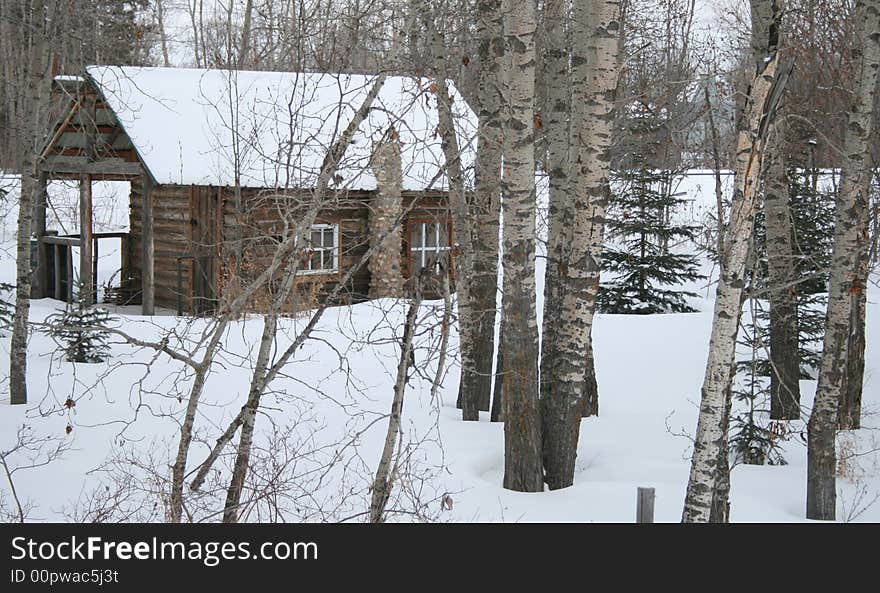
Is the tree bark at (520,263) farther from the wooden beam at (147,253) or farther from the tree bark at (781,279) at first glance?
the wooden beam at (147,253)

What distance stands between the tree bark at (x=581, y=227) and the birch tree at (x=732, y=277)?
1.76 metres

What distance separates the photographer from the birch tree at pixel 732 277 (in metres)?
5.70

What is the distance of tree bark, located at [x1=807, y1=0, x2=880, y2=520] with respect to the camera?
7410mm

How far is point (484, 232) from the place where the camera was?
10.0 metres

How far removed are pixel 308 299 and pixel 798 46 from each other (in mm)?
9476

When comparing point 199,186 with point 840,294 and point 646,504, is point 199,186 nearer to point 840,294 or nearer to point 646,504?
point 840,294

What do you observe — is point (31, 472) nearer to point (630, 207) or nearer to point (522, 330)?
point (522, 330)

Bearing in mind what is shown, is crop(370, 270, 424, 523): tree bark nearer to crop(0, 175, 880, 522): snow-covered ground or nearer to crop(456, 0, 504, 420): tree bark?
crop(0, 175, 880, 522): snow-covered ground

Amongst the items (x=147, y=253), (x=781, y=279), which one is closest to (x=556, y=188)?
(x=781, y=279)

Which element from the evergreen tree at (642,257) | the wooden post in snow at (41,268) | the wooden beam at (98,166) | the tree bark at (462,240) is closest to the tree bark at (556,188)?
the tree bark at (462,240)

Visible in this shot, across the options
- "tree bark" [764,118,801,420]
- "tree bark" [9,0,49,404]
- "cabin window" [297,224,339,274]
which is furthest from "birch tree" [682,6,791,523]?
"cabin window" [297,224,339,274]

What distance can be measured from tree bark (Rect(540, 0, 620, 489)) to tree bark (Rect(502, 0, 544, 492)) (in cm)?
32

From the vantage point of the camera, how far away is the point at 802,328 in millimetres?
13336
